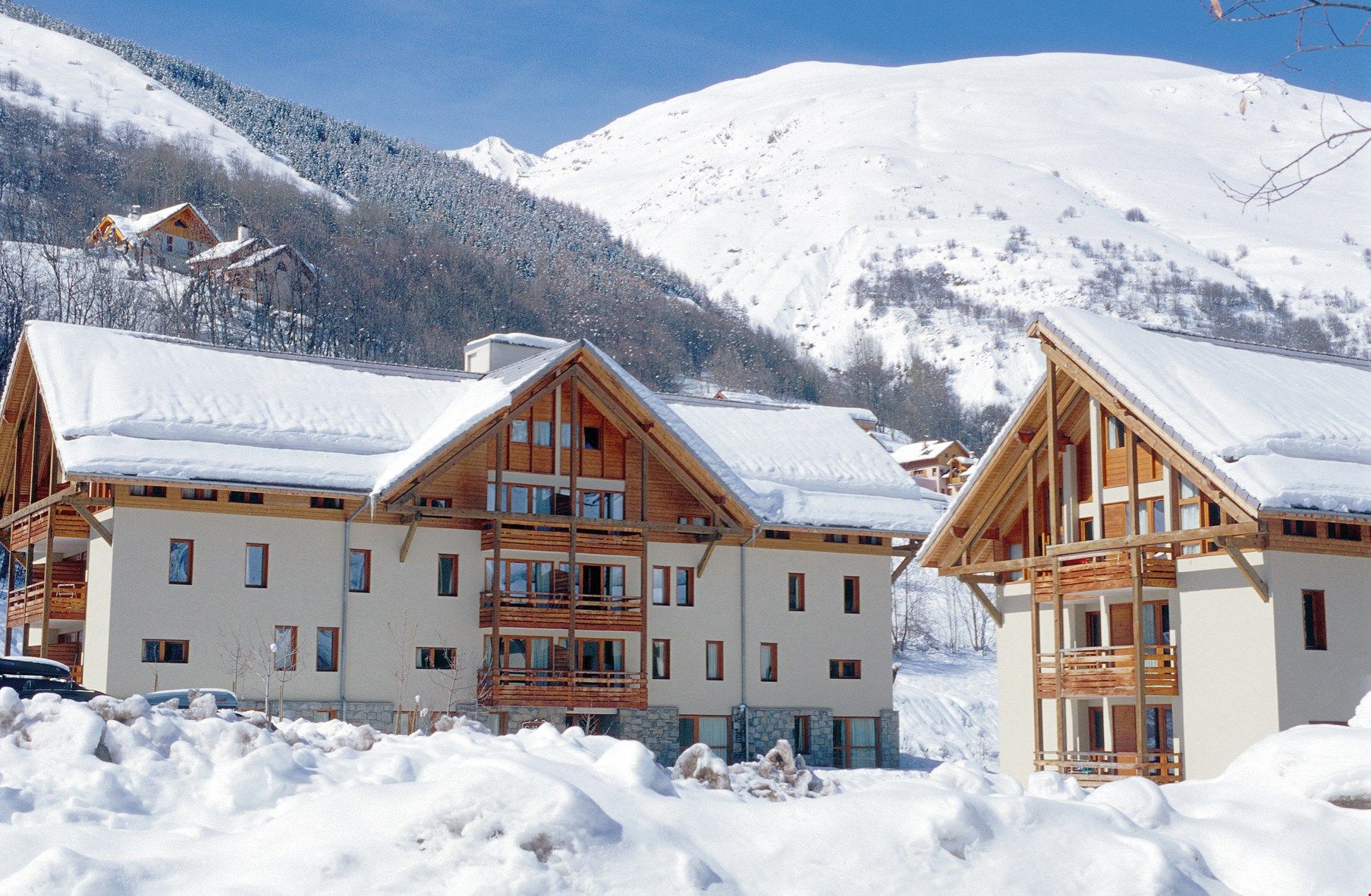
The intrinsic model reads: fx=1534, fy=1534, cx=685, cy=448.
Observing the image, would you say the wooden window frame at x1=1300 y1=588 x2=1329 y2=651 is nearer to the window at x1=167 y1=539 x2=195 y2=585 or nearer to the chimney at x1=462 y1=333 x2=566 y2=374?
the window at x1=167 y1=539 x2=195 y2=585

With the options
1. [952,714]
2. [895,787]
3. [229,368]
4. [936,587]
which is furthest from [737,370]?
[895,787]

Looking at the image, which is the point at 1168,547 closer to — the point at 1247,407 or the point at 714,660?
the point at 1247,407

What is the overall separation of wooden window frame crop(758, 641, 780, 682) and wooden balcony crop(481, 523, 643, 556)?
182 inches

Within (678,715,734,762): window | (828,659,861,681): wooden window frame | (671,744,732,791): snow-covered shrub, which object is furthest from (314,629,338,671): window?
(671,744,732,791): snow-covered shrub

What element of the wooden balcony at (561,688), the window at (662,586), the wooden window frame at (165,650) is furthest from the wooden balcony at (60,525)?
the window at (662,586)

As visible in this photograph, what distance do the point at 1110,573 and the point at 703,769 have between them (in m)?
18.6

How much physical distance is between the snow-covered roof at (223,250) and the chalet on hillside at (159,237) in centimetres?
132

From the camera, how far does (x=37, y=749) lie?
478 inches

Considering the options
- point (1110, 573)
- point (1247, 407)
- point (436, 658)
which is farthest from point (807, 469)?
point (1247, 407)

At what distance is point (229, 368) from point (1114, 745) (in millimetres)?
22612

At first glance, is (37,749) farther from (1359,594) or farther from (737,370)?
(737,370)

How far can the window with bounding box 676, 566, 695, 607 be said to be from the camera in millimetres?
39969

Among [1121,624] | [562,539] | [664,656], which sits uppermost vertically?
[562,539]

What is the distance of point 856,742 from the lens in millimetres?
41281
